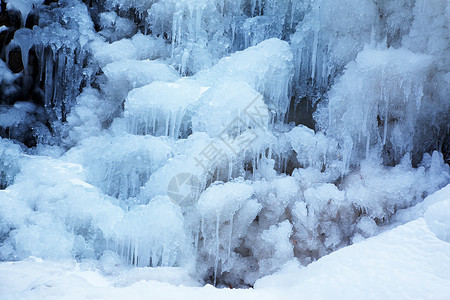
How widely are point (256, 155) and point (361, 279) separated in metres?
2.62

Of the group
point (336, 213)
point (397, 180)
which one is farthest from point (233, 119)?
point (397, 180)

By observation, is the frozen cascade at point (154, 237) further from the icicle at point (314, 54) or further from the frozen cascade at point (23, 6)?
the frozen cascade at point (23, 6)

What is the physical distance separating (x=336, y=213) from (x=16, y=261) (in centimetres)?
333

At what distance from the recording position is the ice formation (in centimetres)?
427

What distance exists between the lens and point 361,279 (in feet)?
7.80

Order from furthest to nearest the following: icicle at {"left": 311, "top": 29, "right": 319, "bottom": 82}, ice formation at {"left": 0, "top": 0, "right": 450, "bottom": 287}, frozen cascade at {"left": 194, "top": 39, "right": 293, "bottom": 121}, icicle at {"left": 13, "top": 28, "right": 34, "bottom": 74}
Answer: icicle at {"left": 13, "top": 28, "right": 34, "bottom": 74}, icicle at {"left": 311, "top": 29, "right": 319, "bottom": 82}, frozen cascade at {"left": 194, "top": 39, "right": 293, "bottom": 121}, ice formation at {"left": 0, "top": 0, "right": 450, "bottom": 287}

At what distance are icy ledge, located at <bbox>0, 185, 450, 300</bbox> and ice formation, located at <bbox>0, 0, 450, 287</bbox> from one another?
1.08m

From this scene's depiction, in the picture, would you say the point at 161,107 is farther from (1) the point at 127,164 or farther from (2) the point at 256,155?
(2) the point at 256,155

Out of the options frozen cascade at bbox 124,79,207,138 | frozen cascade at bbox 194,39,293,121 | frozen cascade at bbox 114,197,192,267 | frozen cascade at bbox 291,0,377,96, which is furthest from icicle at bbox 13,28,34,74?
frozen cascade at bbox 291,0,377,96

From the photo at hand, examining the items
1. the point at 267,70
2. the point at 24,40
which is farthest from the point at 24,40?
the point at 267,70

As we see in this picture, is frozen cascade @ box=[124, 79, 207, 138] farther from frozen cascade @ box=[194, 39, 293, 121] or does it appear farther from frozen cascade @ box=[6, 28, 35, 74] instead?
frozen cascade @ box=[6, 28, 35, 74]

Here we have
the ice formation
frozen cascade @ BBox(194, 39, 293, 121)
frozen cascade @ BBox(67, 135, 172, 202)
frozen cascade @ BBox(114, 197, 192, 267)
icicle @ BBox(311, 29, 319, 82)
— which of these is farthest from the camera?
icicle @ BBox(311, 29, 319, 82)

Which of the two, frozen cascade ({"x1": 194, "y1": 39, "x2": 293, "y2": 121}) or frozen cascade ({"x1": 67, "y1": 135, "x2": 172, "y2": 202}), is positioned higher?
frozen cascade ({"x1": 194, "y1": 39, "x2": 293, "y2": 121})

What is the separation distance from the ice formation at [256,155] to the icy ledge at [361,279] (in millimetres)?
1080
